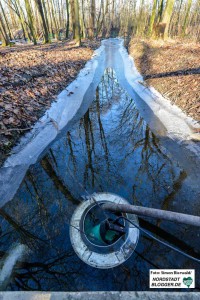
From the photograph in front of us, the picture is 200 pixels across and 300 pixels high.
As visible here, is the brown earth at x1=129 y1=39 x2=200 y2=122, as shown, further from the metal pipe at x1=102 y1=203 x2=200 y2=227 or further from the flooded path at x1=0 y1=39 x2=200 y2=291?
the metal pipe at x1=102 y1=203 x2=200 y2=227

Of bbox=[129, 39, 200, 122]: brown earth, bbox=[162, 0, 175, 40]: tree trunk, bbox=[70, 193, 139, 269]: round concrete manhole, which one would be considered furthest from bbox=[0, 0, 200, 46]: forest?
bbox=[70, 193, 139, 269]: round concrete manhole

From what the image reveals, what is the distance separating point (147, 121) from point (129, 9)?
49708 mm

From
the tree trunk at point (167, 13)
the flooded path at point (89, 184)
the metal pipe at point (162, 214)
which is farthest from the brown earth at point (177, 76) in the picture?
the metal pipe at point (162, 214)

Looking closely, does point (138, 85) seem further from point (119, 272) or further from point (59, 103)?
point (119, 272)

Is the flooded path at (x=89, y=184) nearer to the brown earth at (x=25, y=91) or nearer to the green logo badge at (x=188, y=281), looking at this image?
the green logo badge at (x=188, y=281)

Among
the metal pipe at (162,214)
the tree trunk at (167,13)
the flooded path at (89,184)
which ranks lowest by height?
the flooded path at (89,184)

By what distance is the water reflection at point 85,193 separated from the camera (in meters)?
2.42

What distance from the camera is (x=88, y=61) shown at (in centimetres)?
1384

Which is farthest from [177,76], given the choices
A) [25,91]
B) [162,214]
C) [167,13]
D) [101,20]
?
[101,20]

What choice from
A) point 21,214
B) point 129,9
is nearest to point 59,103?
point 21,214

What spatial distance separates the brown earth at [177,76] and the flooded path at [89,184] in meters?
0.70

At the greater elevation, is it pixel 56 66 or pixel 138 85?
pixel 56 66

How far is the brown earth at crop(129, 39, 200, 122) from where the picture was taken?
6440mm

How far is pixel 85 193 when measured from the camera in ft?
11.6
